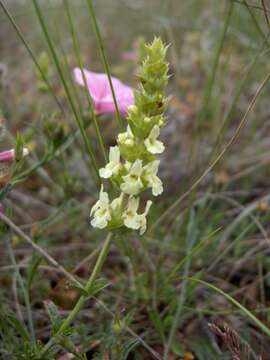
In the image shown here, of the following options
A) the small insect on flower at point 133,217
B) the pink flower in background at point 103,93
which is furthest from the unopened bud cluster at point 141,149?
the pink flower in background at point 103,93

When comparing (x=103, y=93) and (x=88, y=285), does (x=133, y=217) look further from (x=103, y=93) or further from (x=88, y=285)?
(x=103, y=93)

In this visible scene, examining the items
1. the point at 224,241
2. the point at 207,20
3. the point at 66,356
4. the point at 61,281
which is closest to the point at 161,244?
the point at 224,241

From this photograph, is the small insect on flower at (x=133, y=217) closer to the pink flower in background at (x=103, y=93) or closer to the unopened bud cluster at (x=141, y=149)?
the unopened bud cluster at (x=141, y=149)

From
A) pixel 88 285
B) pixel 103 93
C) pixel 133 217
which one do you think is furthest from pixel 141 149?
pixel 103 93

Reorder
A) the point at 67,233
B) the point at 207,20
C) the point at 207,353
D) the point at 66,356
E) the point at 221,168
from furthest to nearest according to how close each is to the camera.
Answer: the point at 207,20, the point at 221,168, the point at 67,233, the point at 207,353, the point at 66,356

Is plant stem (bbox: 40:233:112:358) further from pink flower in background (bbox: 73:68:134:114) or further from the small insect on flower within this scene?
pink flower in background (bbox: 73:68:134:114)

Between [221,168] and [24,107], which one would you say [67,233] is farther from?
[24,107]

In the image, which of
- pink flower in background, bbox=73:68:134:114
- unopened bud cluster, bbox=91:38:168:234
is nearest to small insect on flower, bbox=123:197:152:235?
unopened bud cluster, bbox=91:38:168:234

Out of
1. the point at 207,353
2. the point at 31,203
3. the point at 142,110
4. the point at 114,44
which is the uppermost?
the point at 114,44
